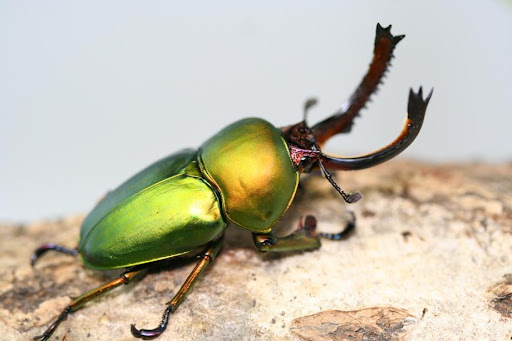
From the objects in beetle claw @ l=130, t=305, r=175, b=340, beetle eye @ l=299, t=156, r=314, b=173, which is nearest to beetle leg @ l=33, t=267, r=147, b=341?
beetle claw @ l=130, t=305, r=175, b=340

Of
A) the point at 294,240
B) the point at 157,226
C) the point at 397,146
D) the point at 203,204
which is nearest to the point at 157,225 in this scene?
the point at 157,226

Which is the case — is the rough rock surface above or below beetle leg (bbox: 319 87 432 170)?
below

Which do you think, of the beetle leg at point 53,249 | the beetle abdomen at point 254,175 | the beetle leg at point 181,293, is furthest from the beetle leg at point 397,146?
the beetle leg at point 53,249

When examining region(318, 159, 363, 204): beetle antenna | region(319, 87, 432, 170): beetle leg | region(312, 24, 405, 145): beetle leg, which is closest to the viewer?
region(319, 87, 432, 170): beetle leg

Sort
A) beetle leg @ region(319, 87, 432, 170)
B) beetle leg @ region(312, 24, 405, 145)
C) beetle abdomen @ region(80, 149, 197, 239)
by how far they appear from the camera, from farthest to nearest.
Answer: beetle abdomen @ region(80, 149, 197, 239) < beetle leg @ region(312, 24, 405, 145) < beetle leg @ region(319, 87, 432, 170)

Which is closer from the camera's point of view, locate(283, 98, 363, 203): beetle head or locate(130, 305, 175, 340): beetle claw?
locate(130, 305, 175, 340): beetle claw

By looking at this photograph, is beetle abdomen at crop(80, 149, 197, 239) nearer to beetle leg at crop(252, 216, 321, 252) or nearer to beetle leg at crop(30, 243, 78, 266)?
beetle leg at crop(30, 243, 78, 266)

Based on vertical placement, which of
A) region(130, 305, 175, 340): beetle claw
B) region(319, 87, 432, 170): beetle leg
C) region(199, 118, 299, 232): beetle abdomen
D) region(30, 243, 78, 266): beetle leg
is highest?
region(319, 87, 432, 170): beetle leg
